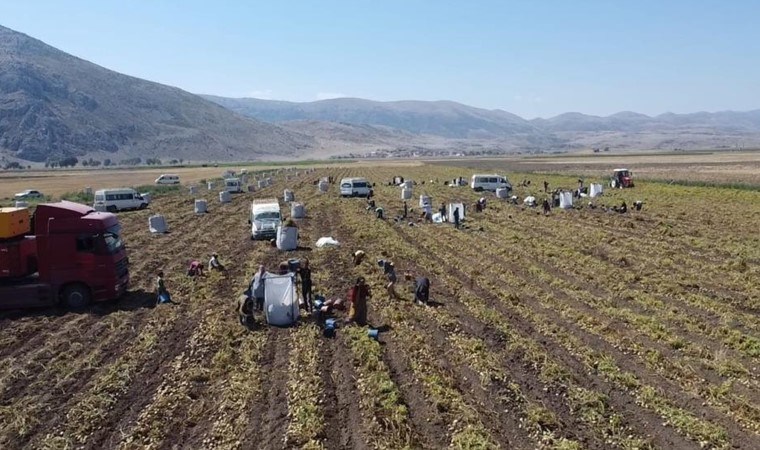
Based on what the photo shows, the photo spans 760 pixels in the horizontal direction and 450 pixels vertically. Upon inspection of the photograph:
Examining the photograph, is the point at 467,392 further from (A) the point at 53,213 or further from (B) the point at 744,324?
(A) the point at 53,213

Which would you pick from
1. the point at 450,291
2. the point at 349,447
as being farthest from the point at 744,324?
the point at 349,447

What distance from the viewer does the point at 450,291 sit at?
20.5m

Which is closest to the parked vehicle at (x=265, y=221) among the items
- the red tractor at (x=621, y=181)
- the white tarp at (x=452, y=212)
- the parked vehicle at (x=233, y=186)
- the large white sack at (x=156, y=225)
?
the large white sack at (x=156, y=225)

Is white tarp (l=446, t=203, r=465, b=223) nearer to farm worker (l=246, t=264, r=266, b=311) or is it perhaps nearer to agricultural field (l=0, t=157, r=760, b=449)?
agricultural field (l=0, t=157, r=760, b=449)

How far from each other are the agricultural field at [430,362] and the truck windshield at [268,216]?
5853mm

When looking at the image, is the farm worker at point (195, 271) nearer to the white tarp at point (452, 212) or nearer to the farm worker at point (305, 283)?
the farm worker at point (305, 283)

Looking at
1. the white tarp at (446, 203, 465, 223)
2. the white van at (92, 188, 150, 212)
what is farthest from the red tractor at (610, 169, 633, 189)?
the white van at (92, 188, 150, 212)

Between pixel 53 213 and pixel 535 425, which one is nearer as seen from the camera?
pixel 535 425

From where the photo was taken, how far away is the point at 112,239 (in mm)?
19656

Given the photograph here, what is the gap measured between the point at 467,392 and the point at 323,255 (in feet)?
51.4

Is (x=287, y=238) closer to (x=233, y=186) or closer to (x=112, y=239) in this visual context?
(x=112, y=239)

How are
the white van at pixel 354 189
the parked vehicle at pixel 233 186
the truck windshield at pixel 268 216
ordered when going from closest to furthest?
the truck windshield at pixel 268 216, the white van at pixel 354 189, the parked vehicle at pixel 233 186

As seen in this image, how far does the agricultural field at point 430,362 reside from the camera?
1074 centimetres

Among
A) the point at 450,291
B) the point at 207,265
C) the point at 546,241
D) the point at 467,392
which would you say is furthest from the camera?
the point at 546,241
